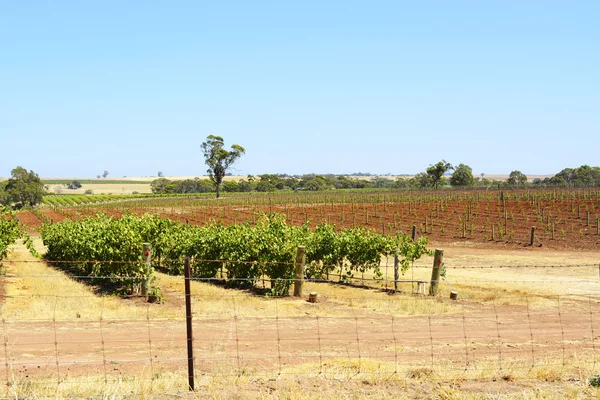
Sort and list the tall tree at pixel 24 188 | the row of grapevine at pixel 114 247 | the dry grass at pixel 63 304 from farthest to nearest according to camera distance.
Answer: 1. the tall tree at pixel 24 188
2. the row of grapevine at pixel 114 247
3. the dry grass at pixel 63 304

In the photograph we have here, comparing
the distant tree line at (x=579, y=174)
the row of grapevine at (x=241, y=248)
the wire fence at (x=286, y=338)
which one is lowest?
the wire fence at (x=286, y=338)

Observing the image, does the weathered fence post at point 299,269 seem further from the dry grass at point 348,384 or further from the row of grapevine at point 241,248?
the dry grass at point 348,384

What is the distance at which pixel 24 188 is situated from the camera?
77.1 m

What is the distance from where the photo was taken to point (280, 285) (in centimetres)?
1590

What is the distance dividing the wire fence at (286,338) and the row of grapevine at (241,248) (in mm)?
985

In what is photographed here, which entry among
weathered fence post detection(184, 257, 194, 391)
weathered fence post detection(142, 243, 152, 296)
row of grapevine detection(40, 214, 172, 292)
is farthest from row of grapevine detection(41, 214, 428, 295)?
weathered fence post detection(184, 257, 194, 391)

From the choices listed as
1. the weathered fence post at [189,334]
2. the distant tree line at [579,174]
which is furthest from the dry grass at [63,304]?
the distant tree line at [579,174]

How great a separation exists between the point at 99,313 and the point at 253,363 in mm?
5423

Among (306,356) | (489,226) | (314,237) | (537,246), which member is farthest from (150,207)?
(306,356)

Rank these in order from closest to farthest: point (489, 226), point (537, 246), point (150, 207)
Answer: point (537, 246) → point (489, 226) → point (150, 207)

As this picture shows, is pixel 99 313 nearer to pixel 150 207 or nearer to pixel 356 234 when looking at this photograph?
pixel 356 234

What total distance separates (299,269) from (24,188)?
7164 cm

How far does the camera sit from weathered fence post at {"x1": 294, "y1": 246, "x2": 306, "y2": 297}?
15719 millimetres

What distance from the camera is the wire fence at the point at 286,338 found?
8078 mm
